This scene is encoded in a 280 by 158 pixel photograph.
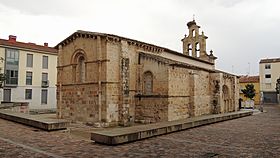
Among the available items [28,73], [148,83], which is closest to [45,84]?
[28,73]

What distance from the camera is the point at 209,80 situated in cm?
2117

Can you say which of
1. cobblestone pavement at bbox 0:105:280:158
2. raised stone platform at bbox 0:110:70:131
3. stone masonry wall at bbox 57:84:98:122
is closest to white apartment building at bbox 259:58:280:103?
stone masonry wall at bbox 57:84:98:122

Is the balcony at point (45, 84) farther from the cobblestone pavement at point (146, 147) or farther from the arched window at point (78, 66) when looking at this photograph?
the cobblestone pavement at point (146, 147)

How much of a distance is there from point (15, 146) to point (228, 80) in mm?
20565

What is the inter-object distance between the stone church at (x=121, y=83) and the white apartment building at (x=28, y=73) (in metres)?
14.6

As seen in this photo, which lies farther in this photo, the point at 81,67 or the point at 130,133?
the point at 81,67

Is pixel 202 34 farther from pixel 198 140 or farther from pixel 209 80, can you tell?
pixel 198 140

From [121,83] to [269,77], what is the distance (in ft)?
151

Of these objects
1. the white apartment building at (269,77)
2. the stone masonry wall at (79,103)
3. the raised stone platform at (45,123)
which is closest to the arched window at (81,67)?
the stone masonry wall at (79,103)

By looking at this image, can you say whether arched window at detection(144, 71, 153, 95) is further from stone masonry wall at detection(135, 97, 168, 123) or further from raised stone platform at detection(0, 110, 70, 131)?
raised stone platform at detection(0, 110, 70, 131)

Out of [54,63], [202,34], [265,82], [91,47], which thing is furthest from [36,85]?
[265,82]

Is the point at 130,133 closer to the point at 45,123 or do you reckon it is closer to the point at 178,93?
the point at 45,123

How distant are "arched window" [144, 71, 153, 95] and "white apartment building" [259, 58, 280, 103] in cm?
4359

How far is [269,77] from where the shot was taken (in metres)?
52.0
